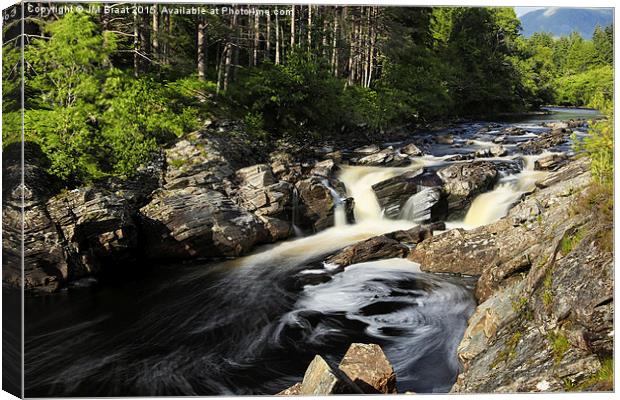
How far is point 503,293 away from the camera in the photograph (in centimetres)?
596

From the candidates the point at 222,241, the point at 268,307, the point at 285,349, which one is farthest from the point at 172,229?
the point at 285,349

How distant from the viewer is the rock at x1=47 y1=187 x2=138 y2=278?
259 inches

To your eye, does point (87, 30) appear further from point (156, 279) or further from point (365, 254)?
point (365, 254)

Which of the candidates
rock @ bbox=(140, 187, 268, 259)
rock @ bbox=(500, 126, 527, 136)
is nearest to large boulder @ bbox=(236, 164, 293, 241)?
rock @ bbox=(140, 187, 268, 259)

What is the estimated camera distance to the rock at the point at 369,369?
536cm

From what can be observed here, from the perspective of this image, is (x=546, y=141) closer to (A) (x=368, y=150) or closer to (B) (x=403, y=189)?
(B) (x=403, y=189)

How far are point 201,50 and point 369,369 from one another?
3995 mm

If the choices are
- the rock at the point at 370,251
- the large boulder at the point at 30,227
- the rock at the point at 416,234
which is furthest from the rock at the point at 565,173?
the large boulder at the point at 30,227

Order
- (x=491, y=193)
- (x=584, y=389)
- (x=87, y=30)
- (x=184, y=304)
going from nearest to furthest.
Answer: (x=584, y=389) → (x=87, y=30) → (x=184, y=304) → (x=491, y=193)

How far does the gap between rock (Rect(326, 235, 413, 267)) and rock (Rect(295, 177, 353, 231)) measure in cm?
42

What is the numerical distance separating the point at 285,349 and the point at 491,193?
3.19 m

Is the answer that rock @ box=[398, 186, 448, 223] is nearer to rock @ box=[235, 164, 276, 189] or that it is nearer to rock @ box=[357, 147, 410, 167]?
rock @ box=[357, 147, 410, 167]

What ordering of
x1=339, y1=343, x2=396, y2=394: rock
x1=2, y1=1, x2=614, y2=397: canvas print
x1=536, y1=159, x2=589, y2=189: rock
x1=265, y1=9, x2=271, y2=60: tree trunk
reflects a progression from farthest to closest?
x1=536, y1=159, x2=589, y2=189: rock → x1=265, y1=9, x2=271, y2=60: tree trunk → x1=2, y1=1, x2=614, y2=397: canvas print → x1=339, y1=343, x2=396, y2=394: rock

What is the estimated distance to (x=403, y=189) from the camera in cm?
701
